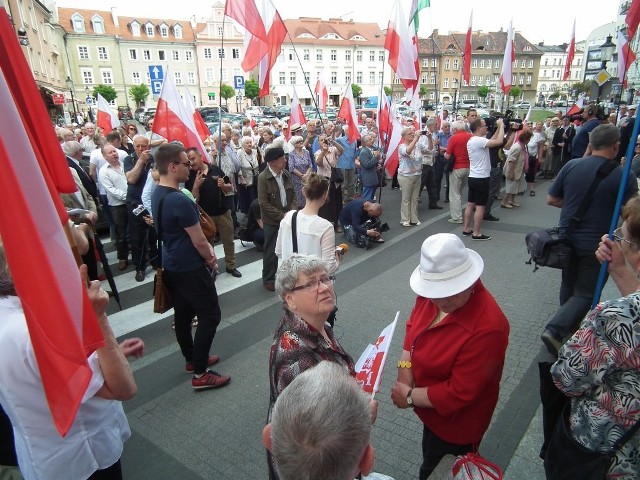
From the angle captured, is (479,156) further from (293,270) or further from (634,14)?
(293,270)

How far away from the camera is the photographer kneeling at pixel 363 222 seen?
719 cm

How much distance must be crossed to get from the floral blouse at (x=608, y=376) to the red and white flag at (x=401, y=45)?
26.8 ft

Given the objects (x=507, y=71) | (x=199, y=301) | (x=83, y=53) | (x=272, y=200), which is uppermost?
(x=83, y=53)

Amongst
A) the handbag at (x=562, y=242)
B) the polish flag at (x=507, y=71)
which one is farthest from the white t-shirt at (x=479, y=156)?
the polish flag at (x=507, y=71)

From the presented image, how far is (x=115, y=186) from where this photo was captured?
21.0 feet

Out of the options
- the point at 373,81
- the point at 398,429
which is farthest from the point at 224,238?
the point at 373,81

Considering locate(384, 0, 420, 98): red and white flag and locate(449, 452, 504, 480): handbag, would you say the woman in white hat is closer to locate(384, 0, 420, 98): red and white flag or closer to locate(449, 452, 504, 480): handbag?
locate(449, 452, 504, 480): handbag

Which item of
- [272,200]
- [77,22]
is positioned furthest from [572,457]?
[77,22]

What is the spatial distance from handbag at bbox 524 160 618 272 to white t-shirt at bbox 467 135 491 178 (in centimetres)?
360

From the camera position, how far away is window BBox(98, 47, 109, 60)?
2280 inches

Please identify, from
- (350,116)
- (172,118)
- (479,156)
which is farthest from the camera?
(350,116)

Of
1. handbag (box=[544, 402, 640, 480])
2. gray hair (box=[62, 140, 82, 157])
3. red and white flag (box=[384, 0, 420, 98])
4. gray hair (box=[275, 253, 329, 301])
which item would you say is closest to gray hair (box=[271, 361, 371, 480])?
gray hair (box=[275, 253, 329, 301])

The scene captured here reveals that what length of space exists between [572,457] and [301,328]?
1315mm

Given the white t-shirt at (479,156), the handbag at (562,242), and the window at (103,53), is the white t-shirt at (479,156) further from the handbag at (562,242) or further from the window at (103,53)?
the window at (103,53)
